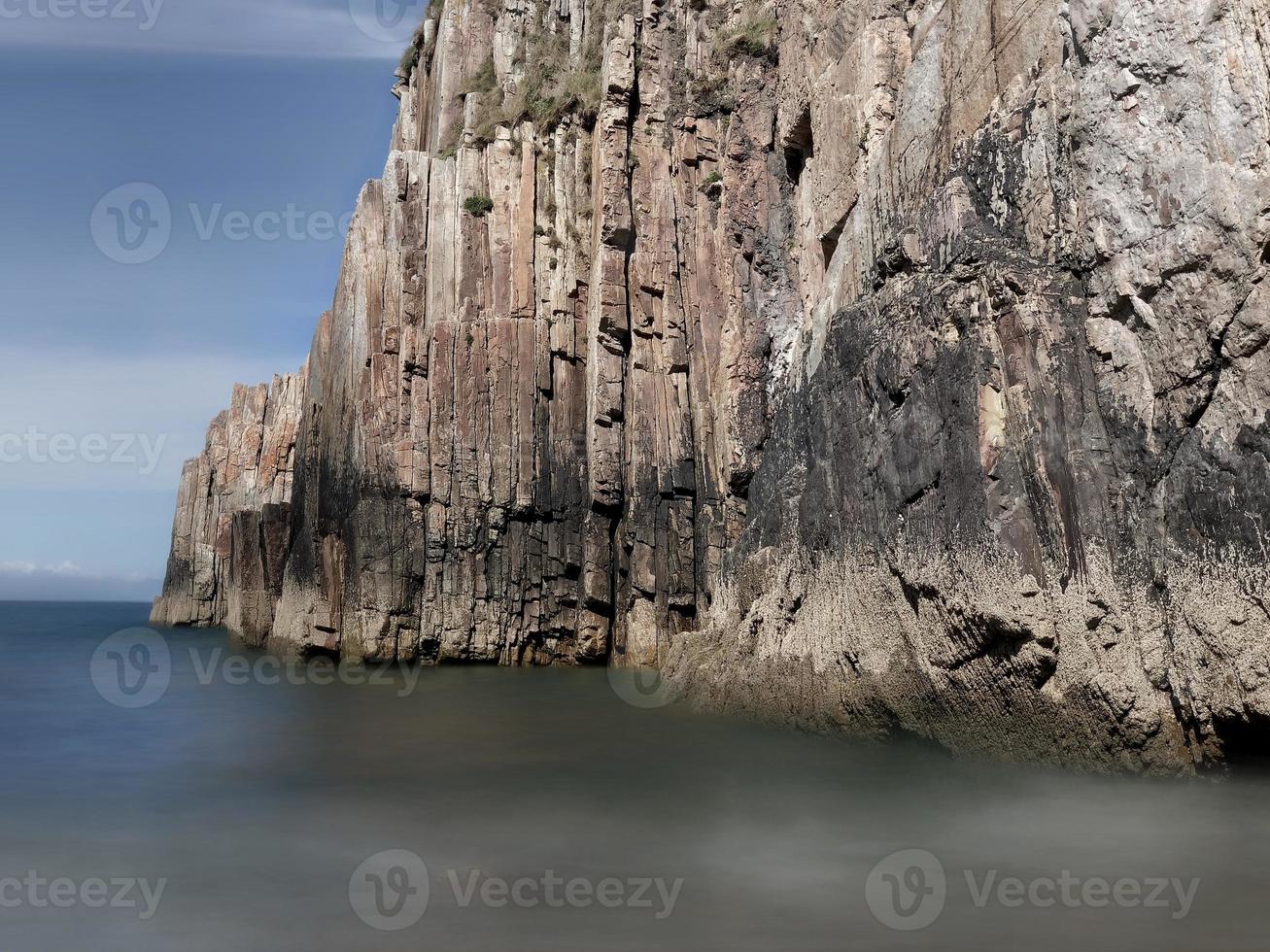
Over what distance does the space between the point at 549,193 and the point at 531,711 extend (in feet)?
47.0

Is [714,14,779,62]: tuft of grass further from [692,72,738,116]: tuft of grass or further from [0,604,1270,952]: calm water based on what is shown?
[0,604,1270,952]: calm water

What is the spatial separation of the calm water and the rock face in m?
1.32

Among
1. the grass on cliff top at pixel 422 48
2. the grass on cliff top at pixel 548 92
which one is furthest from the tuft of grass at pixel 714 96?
the grass on cliff top at pixel 422 48

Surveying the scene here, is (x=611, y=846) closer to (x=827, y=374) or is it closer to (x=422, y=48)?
(x=827, y=374)

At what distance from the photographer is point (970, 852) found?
895cm

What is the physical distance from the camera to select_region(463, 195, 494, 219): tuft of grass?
2652 centimetres

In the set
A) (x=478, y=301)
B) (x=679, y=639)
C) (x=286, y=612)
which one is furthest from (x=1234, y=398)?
(x=286, y=612)

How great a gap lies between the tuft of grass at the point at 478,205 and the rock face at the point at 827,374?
10 cm

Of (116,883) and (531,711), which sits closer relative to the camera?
(116,883)

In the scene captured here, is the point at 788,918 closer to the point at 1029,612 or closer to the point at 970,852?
the point at 970,852

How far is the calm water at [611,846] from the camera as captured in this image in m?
7.36

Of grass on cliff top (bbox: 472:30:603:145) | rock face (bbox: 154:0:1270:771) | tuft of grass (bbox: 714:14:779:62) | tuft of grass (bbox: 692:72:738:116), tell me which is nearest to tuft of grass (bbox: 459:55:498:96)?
rock face (bbox: 154:0:1270:771)

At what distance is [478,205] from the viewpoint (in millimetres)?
26531

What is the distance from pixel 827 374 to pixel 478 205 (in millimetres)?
14123
